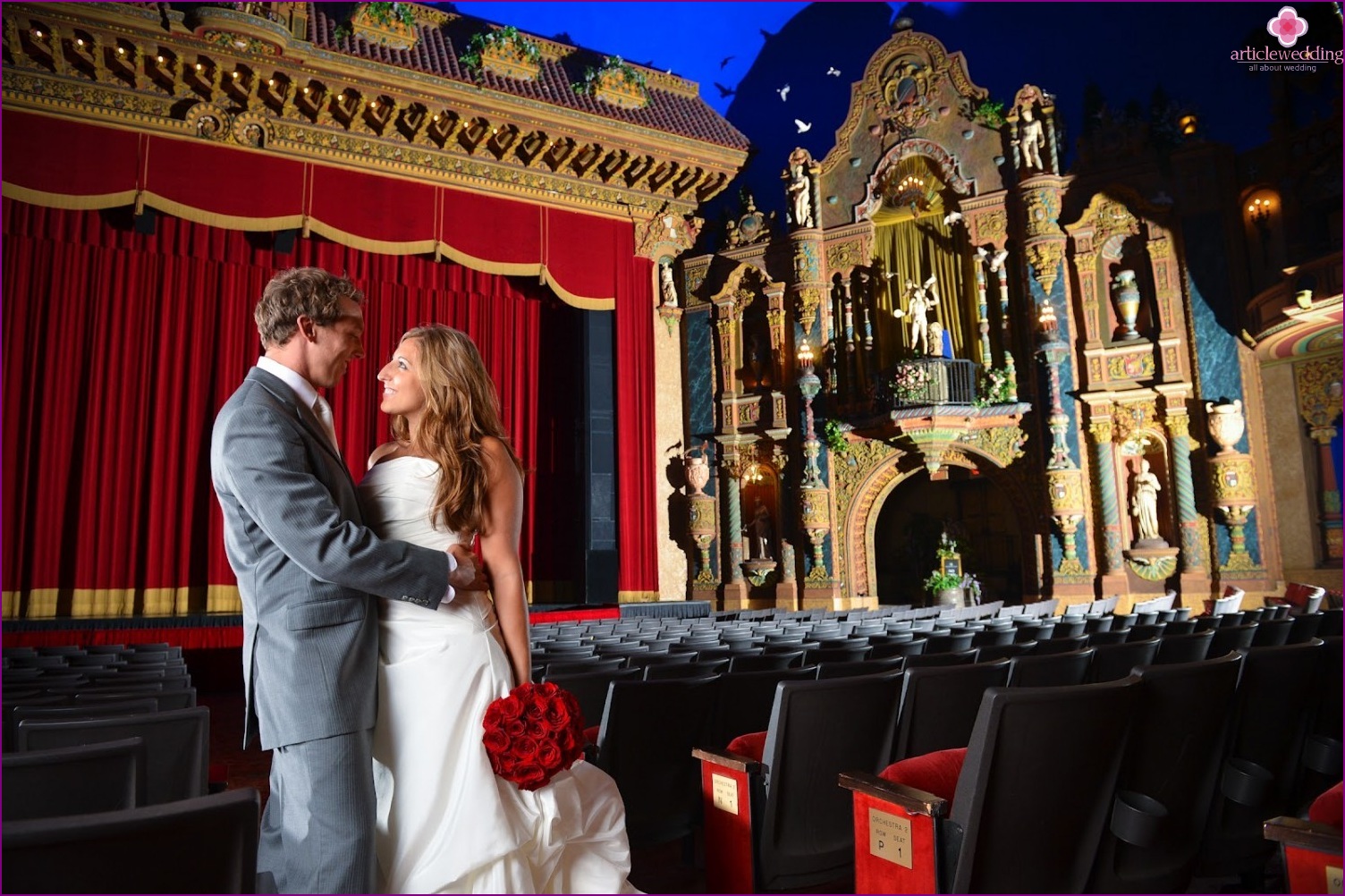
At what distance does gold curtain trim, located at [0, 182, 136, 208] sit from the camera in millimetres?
10539

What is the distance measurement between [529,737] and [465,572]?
0.38 m

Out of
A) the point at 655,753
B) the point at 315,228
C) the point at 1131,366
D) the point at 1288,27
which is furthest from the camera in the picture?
the point at 1131,366

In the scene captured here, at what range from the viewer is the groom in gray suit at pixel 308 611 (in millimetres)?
1787

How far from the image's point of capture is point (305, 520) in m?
1.82

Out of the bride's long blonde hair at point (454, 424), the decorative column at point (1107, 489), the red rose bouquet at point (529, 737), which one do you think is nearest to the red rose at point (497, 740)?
the red rose bouquet at point (529, 737)

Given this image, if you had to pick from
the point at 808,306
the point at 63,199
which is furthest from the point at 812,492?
the point at 63,199

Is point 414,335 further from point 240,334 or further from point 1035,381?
point 1035,381

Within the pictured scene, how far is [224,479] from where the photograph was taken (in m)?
1.94

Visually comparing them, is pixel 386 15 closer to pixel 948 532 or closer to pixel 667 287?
pixel 667 287

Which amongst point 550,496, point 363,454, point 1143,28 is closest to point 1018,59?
point 1143,28

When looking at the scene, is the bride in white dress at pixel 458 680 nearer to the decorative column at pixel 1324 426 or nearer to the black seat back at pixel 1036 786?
the black seat back at pixel 1036 786

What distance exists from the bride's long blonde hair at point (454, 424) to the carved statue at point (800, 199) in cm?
1530

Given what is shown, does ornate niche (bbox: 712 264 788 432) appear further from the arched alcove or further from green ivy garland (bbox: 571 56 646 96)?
green ivy garland (bbox: 571 56 646 96)

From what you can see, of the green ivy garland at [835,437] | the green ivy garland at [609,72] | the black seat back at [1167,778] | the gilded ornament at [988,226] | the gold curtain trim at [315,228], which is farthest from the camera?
the green ivy garland at [835,437]
